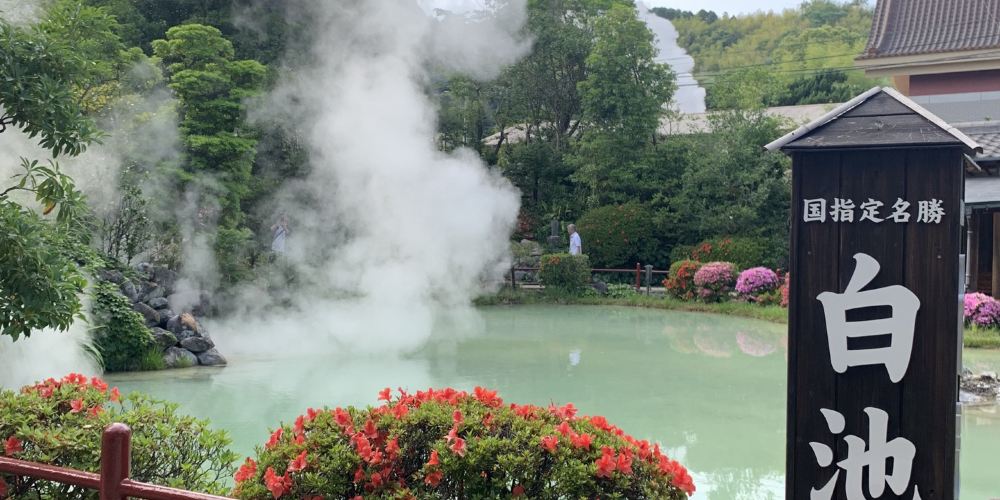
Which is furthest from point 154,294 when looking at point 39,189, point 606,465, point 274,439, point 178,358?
point 606,465

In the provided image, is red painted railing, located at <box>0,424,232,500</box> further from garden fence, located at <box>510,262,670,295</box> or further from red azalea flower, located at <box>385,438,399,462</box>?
garden fence, located at <box>510,262,670,295</box>

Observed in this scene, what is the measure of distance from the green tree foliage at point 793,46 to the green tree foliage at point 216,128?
675 inches

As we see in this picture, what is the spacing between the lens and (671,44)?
1783 inches

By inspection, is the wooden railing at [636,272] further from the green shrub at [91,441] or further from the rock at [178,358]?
the green shrub at [91,441]

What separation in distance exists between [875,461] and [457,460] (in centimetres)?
149

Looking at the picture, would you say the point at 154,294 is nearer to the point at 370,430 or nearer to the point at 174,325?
the point at 174,325

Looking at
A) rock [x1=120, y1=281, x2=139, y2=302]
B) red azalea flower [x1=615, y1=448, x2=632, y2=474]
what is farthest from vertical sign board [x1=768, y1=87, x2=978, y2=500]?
rock [x1=120, y1=281, x2=139, y2=302]

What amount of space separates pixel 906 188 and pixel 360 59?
45.4 feet

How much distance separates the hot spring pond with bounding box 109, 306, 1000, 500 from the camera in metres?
6.54

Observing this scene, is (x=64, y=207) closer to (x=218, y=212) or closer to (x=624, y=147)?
(x=218, y=212)

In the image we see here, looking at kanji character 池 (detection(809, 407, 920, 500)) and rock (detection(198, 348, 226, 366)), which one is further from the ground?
kanji character 池 (detection(809, 407, 920, 500))

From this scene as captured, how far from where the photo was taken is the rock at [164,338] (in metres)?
9.80

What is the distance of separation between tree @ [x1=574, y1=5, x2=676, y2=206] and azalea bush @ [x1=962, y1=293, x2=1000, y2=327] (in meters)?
9.29

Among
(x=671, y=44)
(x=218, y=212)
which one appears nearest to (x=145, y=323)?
(x=218, y=212)
